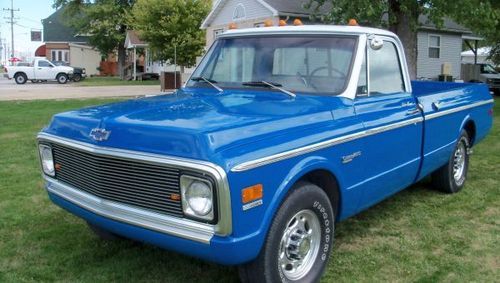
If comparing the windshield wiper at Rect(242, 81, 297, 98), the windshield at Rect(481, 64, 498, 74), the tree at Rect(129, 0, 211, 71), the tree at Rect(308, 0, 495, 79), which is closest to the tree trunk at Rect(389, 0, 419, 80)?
the tree at Rect(308, 0, 495, 79)

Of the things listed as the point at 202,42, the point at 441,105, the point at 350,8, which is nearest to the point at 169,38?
the point at 202,42

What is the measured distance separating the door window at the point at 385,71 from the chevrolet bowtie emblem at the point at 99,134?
90.5 inches

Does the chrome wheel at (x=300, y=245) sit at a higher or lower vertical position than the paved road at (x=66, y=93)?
lower

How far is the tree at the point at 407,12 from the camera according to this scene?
12.4 metres

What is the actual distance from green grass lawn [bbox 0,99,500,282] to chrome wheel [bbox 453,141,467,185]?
196 millimetres

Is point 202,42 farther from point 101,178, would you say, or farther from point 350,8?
point 101,178

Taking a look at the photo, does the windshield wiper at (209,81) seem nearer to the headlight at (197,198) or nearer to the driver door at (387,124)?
the driver door at (387,124)

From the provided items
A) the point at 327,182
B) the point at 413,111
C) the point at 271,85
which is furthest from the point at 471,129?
the point at 327,182

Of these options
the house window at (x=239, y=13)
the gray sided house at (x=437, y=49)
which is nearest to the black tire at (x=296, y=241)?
the house window at (x=239, y=13)

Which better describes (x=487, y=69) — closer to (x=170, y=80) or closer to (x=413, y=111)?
(x=170, y=80)

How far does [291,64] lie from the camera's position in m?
4.53

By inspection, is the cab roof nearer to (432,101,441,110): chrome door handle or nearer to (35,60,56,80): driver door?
(432,101,441,110): chrome door handle

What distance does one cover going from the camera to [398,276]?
4.05 m

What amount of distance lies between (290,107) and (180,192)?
1.17m
